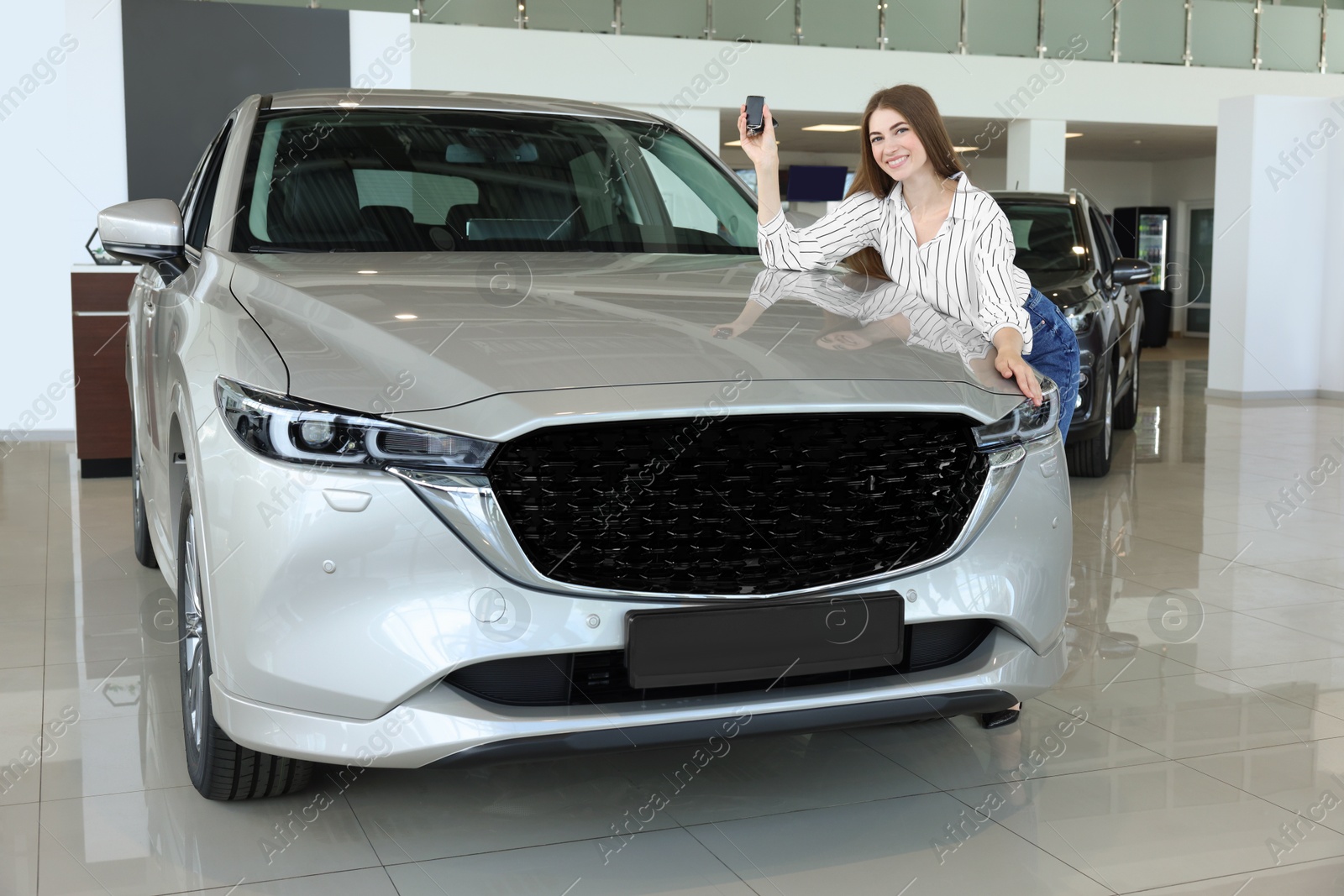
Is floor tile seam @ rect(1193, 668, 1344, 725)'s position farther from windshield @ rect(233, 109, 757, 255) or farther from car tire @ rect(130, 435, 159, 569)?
car tire @ rect(130, 435, 159, 569)

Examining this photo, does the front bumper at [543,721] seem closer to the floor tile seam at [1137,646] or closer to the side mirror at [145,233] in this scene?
the side mirror at [145,233]

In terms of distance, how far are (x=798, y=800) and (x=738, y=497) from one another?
0.74 m

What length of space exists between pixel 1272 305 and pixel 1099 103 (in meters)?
5.00

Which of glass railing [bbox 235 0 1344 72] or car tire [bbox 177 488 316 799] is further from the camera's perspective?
glass railing [bbox 235 0 1344 72]

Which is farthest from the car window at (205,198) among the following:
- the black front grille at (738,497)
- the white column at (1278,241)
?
the white column at (1278,241)

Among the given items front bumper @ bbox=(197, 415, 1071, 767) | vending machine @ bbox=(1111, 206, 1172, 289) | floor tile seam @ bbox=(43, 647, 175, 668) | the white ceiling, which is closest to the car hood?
front bumper @ bbox=(197, 415, 1071, 767)

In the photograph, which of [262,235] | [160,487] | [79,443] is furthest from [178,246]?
[79,443]

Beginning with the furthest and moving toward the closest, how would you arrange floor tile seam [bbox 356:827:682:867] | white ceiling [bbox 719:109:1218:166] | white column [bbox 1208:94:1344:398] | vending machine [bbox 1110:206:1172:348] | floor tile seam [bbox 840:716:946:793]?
vending machine [bbox 1110:206:1172:348], white ceiling [bbox 719:109:1218:166], white column [bbox 1208:94:1344:398], floor tile seam [bbox 840:716:946:793], floor tile seam [bbox 356:827:682:867]

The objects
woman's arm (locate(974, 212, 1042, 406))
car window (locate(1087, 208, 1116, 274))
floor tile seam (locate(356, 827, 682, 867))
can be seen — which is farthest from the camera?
car window (locate(1087, 208, 1116, 274))

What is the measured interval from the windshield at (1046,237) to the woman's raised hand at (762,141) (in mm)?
3837

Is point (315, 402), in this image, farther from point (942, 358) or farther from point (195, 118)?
point (195, 118)

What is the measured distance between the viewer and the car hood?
6.32ft

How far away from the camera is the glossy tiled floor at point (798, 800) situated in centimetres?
213

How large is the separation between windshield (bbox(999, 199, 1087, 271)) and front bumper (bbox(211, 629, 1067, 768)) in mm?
4834
